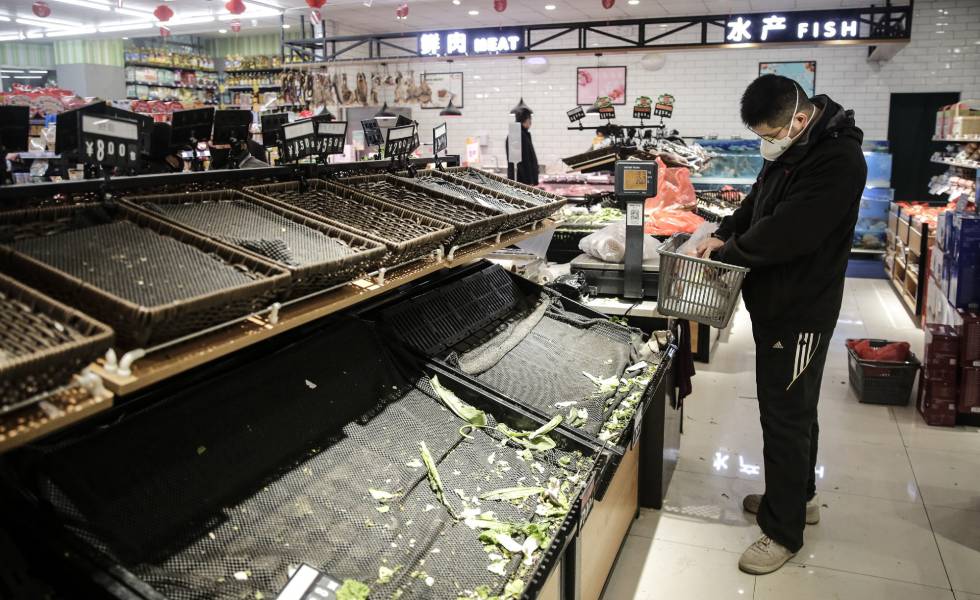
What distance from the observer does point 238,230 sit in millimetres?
1778

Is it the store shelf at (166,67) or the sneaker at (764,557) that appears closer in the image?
the sneaker at (764,557)

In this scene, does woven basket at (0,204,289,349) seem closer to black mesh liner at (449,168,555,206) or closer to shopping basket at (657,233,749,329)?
black mesh liner at (449,168,555,206)

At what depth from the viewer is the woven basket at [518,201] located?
291 cm

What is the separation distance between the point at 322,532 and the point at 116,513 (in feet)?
1.40

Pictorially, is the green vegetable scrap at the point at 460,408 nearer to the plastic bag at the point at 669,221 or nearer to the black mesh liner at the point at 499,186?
the black mesh liner at the point at 499,186

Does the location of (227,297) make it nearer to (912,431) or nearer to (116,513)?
(116,513)

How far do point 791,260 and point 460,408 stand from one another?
1442mm

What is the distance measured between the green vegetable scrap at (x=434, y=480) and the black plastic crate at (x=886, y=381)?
157 inches

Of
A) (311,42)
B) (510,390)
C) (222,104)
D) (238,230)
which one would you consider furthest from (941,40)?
(222,104)

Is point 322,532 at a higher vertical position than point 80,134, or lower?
lower

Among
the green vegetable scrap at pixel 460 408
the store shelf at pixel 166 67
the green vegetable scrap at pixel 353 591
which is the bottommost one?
the green vegetable scrap at pixel 353 591

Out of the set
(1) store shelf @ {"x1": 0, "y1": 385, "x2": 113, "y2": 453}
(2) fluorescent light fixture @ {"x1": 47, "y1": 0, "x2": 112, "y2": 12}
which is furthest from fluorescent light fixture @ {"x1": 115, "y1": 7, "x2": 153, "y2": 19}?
(1) store shelf @ {"x1": 0, "y1": 385, "x2": 113, "y2": 453}

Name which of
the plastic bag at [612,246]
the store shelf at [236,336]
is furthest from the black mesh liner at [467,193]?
the plastic bag at [612,246]

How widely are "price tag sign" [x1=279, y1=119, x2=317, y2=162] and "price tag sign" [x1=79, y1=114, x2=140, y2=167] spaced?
660 millimetres
